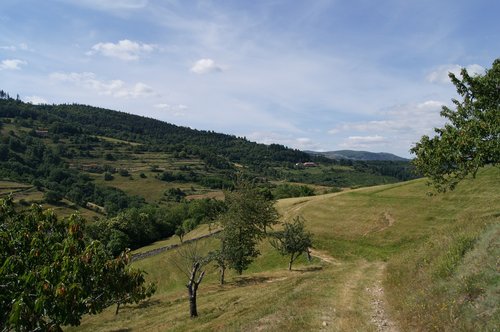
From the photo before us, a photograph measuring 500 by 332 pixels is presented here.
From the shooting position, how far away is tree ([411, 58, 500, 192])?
2766 centimetres

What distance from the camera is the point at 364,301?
21766mm

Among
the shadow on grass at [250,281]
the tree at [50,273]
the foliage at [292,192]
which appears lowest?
the shadow on grass at [250,281]

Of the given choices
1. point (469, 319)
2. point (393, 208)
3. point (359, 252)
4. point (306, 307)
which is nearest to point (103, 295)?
point (306, 307)

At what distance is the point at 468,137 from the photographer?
2784 cm

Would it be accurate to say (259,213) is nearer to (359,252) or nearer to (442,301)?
(359,252)

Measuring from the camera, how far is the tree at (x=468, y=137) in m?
27.7

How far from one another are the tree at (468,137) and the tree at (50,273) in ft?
81.0

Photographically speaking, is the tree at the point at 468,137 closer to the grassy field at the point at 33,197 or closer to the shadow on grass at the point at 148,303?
the shadow on grass at the point at 148,303

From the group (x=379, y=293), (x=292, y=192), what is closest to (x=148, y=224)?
(x=292, y=192)

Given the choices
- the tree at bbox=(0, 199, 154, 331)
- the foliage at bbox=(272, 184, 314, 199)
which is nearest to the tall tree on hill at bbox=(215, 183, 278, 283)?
the tree at bbox=(0, 199, 154, 331)

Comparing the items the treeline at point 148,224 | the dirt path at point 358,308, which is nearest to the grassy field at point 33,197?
the treeline at point 148,224

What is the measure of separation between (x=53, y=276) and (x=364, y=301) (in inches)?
655

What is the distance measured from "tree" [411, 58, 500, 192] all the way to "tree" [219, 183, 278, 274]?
26125 millimetres

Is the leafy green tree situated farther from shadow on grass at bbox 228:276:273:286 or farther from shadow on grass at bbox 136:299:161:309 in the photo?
shadow on grass at bbox 228:276:273:286
